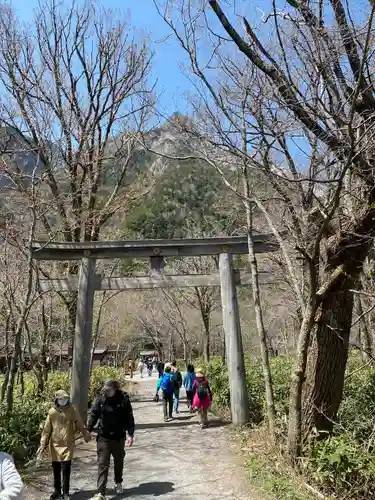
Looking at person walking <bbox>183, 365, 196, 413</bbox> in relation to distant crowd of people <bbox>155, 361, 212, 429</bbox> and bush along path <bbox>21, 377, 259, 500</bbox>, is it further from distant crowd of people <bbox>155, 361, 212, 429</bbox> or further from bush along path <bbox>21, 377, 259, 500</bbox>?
bush along path <bbox>21, 377, 259, 500</bbox>

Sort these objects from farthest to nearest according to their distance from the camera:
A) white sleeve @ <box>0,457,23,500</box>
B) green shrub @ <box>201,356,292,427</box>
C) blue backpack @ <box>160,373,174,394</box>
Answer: blue backpack @ <box>160,373,174,394</box>, green shrub @ <box>201,356,292,427</box>, white sleeve @ <box>0,457,23,500</box>

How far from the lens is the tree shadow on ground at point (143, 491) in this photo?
5.04m

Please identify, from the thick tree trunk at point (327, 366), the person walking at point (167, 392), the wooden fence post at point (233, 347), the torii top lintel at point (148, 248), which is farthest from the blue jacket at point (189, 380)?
the thick tree trunk at point (327, 366)

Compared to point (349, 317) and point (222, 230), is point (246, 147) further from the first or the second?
point (222, 230)

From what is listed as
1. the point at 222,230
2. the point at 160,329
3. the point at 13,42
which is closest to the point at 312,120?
the point at 13,42

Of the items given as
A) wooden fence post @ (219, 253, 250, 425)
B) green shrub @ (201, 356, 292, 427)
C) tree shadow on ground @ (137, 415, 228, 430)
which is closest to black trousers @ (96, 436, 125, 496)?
green shrub @ (201, 356, 292, 427)

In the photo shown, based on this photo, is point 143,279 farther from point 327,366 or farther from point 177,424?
point 327,366

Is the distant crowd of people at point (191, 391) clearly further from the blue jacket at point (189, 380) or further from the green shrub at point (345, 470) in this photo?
the green shrub at point (345, 470)

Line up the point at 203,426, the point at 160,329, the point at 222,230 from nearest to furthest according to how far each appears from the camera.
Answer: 1. the point at 203,426
2. the point at 222,230
3. the point at 160,329

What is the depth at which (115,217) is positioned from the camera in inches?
477

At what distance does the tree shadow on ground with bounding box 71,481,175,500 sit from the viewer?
504 cm

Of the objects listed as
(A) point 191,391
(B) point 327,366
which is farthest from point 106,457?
(A) point 191,391

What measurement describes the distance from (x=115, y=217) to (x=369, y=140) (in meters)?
8.72

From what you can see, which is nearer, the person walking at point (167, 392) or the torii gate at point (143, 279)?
the torii gate at point (143, 279)
